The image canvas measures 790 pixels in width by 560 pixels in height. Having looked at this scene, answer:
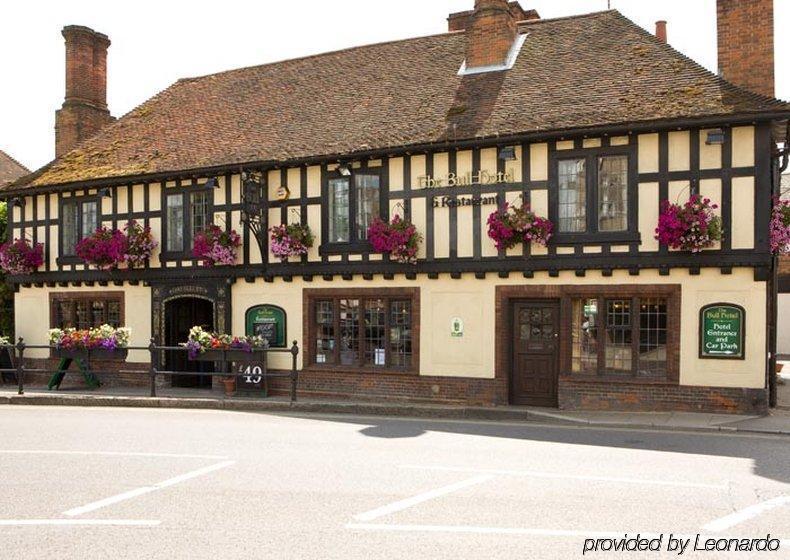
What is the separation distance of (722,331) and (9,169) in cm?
2759

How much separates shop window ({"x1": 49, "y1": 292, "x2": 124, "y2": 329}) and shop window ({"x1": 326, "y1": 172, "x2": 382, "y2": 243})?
21.2 ft

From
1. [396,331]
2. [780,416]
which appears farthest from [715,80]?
[396,331]

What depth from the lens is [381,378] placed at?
16203mm

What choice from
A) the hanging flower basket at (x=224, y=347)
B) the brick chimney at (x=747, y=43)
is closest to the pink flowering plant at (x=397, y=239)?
the hanging flower basket at (x=224, y=347)

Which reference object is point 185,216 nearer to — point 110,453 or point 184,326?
point 184,326

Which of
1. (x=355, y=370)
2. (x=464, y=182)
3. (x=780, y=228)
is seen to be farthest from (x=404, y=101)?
(x=780, y=228)

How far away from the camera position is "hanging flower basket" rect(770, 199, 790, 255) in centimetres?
1329

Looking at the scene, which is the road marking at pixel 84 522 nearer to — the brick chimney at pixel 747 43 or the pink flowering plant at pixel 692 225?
the pink flowering plant at pixel 692 225

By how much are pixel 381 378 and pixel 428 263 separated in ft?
8.70

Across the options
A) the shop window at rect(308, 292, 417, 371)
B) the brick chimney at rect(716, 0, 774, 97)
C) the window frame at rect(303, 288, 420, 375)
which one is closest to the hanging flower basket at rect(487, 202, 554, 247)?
the window frame at rect(303, 288, 420, 375)

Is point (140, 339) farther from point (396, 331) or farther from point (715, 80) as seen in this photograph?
point (715, 80)

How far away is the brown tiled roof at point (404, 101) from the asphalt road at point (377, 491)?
614 cm

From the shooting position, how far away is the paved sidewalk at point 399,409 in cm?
1255

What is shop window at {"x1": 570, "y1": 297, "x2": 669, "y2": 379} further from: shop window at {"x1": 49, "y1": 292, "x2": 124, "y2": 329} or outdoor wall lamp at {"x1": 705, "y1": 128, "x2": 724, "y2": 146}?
shop window at {"x1": 49, "y1": 292, "x2": 124, "y2": 329}
